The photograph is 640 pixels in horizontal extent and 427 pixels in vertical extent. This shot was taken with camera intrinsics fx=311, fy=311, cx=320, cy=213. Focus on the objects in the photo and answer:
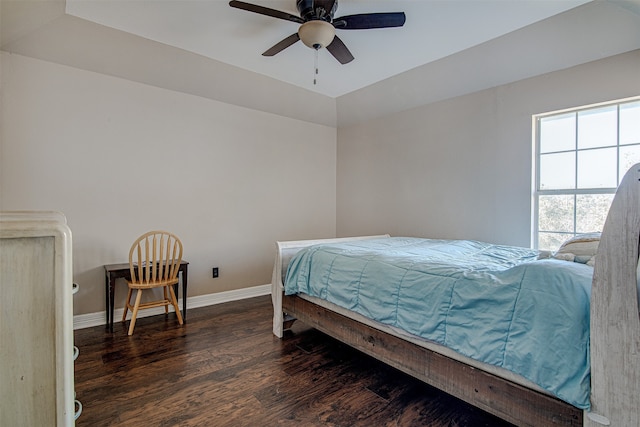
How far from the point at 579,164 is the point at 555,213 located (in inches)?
18.6

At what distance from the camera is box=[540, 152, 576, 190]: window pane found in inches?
111

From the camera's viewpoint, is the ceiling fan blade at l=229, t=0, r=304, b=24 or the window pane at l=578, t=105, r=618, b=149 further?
the window pane at l=578, t=105, r=618, b=149

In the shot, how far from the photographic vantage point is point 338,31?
2666mm

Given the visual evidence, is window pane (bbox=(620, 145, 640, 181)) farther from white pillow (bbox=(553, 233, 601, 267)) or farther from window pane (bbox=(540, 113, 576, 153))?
white pillow (bbox=(553, 233, 601, 267))

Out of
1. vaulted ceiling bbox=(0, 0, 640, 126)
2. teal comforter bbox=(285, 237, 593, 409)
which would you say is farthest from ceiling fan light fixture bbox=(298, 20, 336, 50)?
teal comforter bbox=(285, 237, 593, 409)

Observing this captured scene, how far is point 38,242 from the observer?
0.90 meters

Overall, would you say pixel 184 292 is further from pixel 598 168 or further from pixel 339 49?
pixel 598 168

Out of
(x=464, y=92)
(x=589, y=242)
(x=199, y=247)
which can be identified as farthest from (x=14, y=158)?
(x=464, y=92)

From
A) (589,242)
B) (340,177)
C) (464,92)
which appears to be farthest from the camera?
(340,177)

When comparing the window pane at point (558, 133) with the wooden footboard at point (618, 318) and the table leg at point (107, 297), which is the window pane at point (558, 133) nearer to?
the wooden footboard at point (618, 318)

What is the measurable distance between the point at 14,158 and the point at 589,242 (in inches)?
161

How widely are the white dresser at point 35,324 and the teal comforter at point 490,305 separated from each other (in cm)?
149

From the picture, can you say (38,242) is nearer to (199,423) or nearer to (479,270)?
(199,423)

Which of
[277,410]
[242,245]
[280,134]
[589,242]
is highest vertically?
[280,134]
